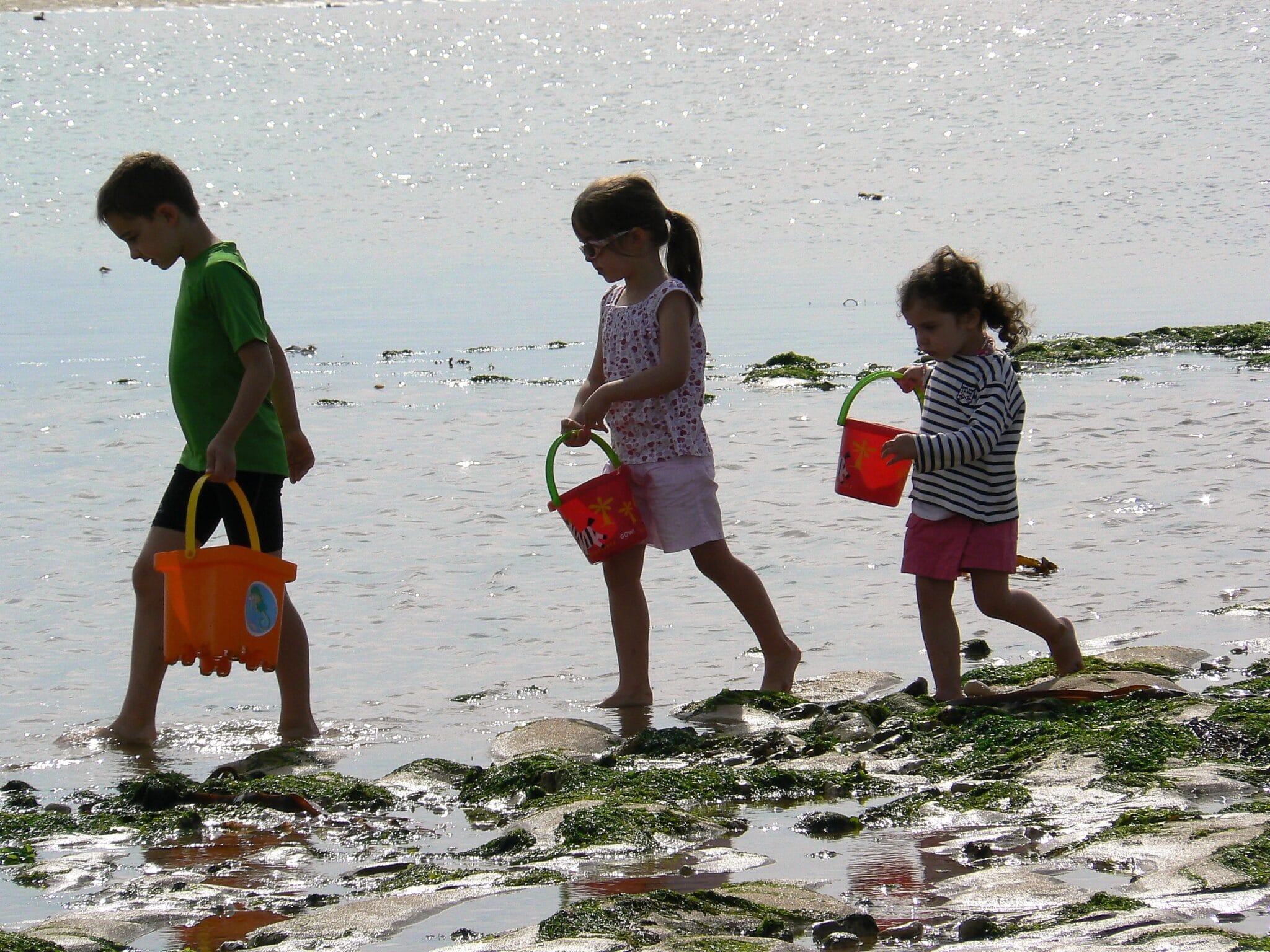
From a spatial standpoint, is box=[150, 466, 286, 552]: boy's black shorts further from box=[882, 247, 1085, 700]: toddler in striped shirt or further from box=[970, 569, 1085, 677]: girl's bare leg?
box=[970, 569, 1085, 677]: girl's bare leg

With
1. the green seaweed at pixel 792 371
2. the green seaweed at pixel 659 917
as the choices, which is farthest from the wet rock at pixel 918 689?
the green seaweed at pixel 792 371

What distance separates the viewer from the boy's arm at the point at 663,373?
15.3 ft

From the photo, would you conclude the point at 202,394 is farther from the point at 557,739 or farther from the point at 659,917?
the point at 659,917

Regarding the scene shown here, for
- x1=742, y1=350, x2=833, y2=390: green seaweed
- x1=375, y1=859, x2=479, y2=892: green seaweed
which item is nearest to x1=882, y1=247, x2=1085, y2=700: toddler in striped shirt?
x1=375, y1=859, x2=479, y2=892: green seaweed

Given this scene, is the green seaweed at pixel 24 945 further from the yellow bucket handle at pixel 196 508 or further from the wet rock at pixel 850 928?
the yellow bucket handle at pixel 196 508

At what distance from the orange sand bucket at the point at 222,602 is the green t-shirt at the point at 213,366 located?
191 millimetres

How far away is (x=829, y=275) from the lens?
15398 mm

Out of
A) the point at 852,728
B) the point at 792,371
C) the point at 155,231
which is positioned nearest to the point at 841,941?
the point at 852,728

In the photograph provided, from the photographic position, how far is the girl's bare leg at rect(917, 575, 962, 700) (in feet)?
15.1

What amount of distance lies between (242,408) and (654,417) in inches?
47.8

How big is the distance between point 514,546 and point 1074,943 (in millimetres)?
4413

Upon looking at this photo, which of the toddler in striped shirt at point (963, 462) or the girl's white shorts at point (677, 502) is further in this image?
the girl's white shorts at point (677, 502)

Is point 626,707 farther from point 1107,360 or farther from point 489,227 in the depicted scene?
point 489,227

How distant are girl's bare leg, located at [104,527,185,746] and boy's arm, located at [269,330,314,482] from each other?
1.37 feet
